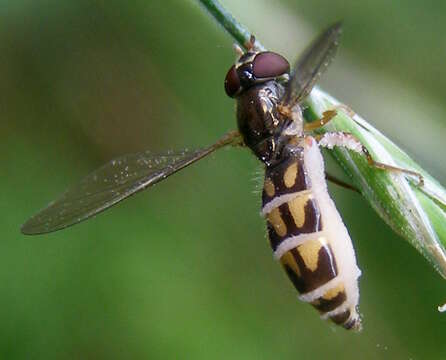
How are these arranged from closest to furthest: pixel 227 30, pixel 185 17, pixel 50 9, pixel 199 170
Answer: pixel 227 30, pixel 185 17, pixel 50 9, pixel 199 170

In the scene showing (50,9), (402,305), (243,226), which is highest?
(50,9)

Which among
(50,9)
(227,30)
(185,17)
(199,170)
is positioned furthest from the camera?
(199,170)

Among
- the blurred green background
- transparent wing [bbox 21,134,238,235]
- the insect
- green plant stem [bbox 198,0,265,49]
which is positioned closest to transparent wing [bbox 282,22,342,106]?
the insect

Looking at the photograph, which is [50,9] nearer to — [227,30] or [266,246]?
[266,246]

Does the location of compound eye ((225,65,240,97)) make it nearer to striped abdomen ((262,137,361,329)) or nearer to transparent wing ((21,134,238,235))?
transparent wing ((21,134,238,235))

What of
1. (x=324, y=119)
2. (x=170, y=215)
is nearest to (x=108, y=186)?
(x=324, y=119)

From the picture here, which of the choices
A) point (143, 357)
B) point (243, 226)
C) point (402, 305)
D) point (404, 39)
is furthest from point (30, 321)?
point (404, 39)

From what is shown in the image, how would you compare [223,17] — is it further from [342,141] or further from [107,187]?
[107,187]

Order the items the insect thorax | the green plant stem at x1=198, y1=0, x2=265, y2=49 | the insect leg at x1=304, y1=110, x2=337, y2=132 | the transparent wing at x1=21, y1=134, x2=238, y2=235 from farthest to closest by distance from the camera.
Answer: the insect thorax → the transparent wing at x1=21, y1=134, x2=238, y2=235 → the insect leg at x1=304, y1=110, x2=337, y2=132 → the green plant stem at x1=198, y1=0, x2=265, y2=49
